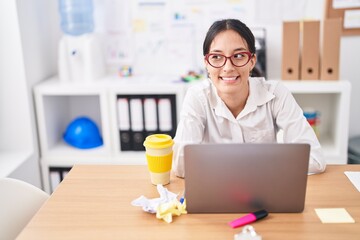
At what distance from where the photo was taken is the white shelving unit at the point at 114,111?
9.18 feet

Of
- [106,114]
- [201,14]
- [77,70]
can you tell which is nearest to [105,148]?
[106,114]

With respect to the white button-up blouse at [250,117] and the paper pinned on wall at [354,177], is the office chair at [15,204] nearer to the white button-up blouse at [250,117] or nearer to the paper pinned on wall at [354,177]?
the white button-up blouse at [250,117]

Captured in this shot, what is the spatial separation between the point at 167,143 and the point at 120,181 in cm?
24

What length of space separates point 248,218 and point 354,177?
1.71 feet

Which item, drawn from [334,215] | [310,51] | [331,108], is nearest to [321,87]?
[310,51]

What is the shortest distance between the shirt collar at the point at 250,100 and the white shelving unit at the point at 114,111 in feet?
3.07

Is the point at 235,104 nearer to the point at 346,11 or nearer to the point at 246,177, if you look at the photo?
the point at 246,177

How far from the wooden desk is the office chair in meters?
0.14

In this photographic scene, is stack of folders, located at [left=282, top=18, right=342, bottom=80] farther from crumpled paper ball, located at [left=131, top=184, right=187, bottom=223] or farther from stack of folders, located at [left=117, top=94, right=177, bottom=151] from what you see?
crumpled paper ball, located at [left=131, top=184, right=187, bottom=223]

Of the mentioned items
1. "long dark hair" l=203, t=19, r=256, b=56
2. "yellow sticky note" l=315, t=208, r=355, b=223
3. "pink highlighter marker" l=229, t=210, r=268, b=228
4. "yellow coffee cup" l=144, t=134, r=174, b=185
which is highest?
"long dark hair" l=203, t=19, r=256, b=56

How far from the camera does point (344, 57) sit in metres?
3.04

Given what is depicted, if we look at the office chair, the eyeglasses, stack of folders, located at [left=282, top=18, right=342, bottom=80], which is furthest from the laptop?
stack of folders, located at [left=282, top=18, right=342, bottom=80]

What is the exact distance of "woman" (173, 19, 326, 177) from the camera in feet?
5.65

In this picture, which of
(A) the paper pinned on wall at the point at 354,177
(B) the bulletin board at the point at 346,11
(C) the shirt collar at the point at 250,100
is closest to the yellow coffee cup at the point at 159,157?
(C) the shirt collar at the point at 250,100
